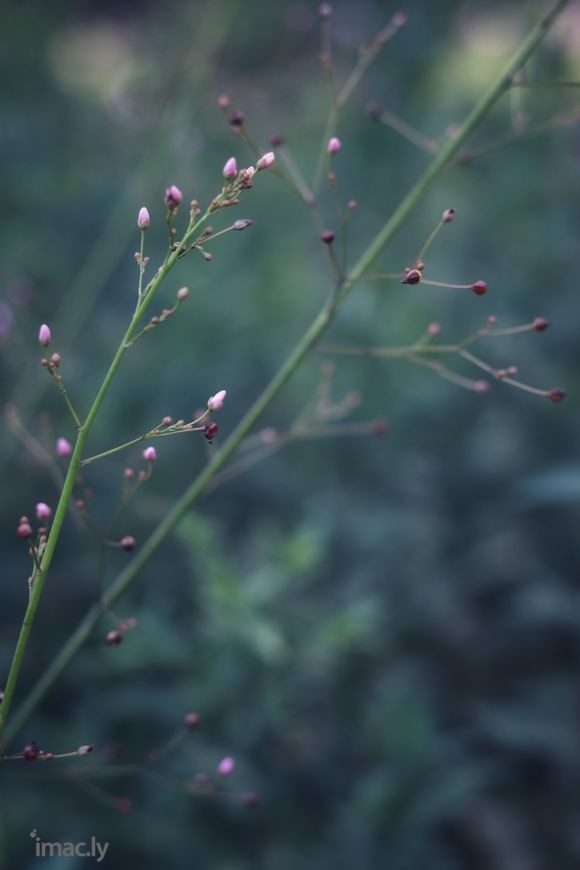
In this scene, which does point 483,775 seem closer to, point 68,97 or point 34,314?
point 34,314

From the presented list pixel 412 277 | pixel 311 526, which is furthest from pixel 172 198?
pixel 311 526

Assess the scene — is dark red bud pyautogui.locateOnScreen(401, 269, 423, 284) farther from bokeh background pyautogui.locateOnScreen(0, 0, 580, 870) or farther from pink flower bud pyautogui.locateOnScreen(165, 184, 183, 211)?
bokeh background pyautogui.locateOnScreen(0, 0, 580, 870)

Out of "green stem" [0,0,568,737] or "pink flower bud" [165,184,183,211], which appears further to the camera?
"green stem" [0,0,568,737]

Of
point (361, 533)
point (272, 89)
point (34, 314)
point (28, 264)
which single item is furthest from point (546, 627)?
point (272, 89)

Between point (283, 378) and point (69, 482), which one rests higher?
point (283, 378)

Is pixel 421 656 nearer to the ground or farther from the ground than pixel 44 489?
nearer to the ground

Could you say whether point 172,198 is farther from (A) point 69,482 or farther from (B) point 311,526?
(B) point 311,526

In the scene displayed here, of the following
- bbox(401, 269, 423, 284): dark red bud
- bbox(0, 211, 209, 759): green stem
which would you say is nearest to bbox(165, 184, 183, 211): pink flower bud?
bbox(0, 211, 209, 759): green stem

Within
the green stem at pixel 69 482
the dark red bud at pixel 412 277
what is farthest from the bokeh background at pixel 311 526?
the dark red bud at pixel 412 277
